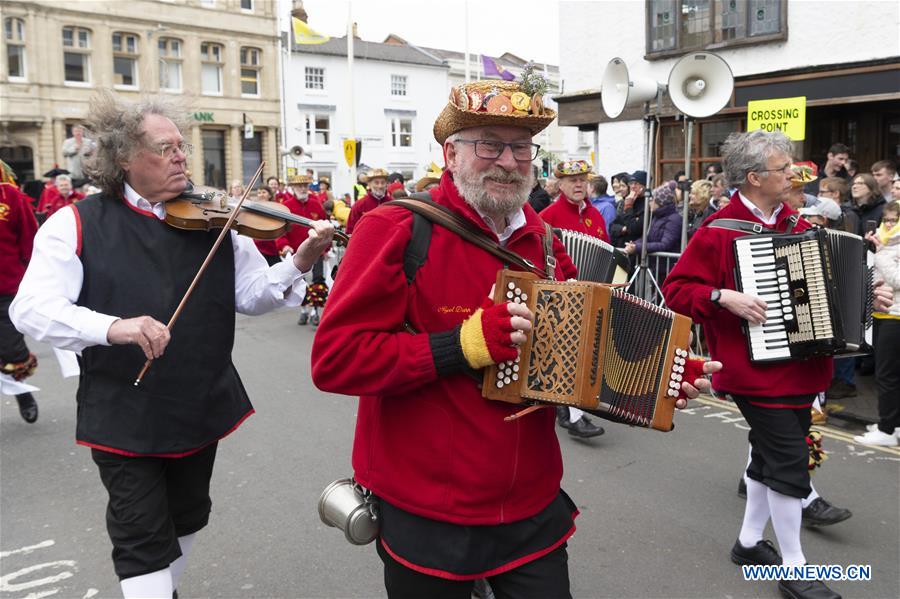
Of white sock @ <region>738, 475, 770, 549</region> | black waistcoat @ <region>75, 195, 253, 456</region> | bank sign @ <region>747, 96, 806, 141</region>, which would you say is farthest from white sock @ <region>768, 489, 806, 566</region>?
bank sign @ <region>747, 96, 806, 141</region>

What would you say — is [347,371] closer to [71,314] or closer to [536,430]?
[536,430]

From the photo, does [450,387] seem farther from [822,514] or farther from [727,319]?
[822,514]

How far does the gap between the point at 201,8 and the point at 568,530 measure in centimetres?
4046

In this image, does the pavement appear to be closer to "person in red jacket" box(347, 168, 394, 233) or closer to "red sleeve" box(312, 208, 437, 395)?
"red sleeve" box(312, 208, 437, 395)

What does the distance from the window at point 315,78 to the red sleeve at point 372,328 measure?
4081cm

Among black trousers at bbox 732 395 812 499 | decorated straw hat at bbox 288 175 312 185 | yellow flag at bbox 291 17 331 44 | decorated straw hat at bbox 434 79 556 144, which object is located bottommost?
black trousers at bbox 732 395 812 499

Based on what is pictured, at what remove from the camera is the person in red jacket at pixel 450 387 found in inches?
86.0

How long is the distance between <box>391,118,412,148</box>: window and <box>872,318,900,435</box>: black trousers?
39.1 metres

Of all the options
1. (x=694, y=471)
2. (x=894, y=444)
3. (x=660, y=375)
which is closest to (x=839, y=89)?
(x=894, y=444)

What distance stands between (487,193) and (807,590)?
8.77ft

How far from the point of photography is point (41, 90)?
109 feet

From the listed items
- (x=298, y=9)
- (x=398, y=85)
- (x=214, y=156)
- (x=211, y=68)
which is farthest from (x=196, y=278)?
(x=298, y=9)

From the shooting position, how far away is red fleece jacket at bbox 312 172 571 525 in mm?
2182

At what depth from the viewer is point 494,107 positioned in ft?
7.53
